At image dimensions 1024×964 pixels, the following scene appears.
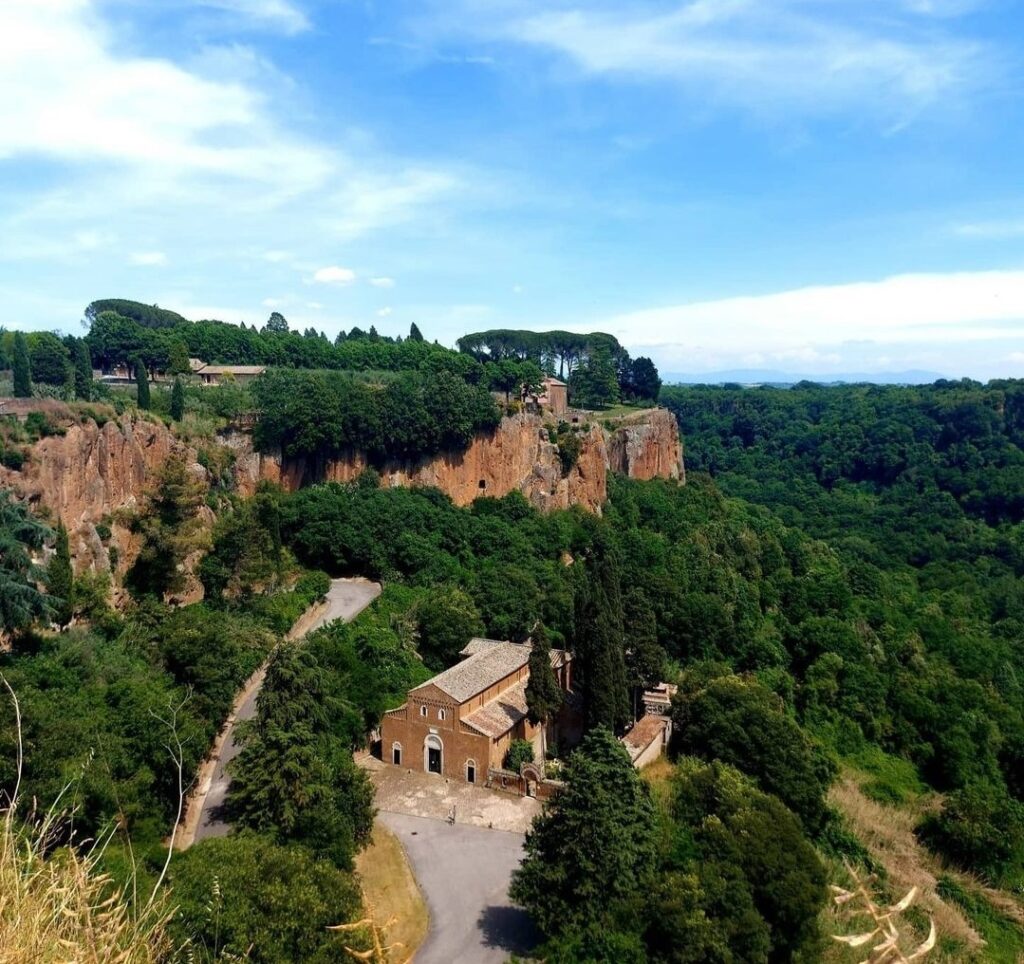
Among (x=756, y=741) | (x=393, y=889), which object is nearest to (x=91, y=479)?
(x=393, y=889)

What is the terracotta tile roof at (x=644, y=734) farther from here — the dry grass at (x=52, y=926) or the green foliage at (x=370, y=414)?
the dry grass at (x=52, y=926)

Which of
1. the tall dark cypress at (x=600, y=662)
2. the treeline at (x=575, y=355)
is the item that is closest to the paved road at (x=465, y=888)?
the tall dark cypress at (x=600, y=662)

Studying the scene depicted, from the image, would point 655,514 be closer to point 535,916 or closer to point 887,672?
point 887,672

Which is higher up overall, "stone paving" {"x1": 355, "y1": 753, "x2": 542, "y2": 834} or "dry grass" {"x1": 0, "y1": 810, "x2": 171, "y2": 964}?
"dry grass" {"x1": 0, "y1": 810, "x2": 171, "y2": 964}

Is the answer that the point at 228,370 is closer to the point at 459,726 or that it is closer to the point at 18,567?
the point at 18,567

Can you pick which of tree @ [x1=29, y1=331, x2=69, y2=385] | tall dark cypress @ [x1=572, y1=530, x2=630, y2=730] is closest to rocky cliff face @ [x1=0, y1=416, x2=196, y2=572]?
tree @ [x1=29, y1=331, x2=69, y2=385]

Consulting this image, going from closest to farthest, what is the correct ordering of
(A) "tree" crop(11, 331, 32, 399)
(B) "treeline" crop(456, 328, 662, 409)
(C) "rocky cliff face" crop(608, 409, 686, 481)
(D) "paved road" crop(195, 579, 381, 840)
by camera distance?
(D) "paved road" crop(195, 579, 381, 840), (A) "tree" crop(11, 331, 32, 399), (C) "rocky cliff face" crop(608, 409, 686, 481), (B) "treeline" crop(456, 328, 662, 409)

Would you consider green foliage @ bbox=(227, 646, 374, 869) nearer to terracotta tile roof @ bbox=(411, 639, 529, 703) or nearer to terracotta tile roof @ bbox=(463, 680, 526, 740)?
terracotta tile roof @ bbox=(411, 639, 529, 703)
